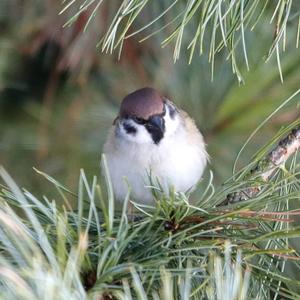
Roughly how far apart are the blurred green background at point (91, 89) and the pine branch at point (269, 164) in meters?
0.73

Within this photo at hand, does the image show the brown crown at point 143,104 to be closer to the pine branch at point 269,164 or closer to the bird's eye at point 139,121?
the bird's eye at point 139,121

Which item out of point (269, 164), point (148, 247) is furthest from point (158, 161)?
point (148, 247)

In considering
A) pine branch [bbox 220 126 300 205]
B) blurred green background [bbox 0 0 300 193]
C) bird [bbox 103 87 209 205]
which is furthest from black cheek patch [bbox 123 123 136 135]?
pine branch [bbox 220 126 300 205]

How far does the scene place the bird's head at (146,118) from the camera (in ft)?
6.18

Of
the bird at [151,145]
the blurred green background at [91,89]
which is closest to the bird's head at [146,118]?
the bird at [151,145]

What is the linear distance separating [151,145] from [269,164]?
67 centimetres

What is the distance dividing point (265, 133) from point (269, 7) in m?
0.40

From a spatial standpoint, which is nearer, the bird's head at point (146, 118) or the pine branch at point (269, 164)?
the pine branch at point (269, 164)

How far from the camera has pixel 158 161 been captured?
6.04 ft

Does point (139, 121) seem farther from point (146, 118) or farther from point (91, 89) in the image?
point (91, 89)

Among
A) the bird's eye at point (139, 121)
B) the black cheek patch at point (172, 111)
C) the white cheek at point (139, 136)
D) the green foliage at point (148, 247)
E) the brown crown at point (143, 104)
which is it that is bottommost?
the green foliage at point (148, 247)

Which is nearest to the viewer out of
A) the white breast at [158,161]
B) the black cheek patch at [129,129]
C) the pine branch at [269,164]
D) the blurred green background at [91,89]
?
the pine branch at [269,164]

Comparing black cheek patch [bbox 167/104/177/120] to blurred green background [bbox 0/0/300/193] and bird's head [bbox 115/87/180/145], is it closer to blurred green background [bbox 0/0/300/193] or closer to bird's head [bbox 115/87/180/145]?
bird's head [bbox 115/87/180/145]

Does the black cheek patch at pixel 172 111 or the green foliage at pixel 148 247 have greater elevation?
the black cheek patch at pixel 172 111
